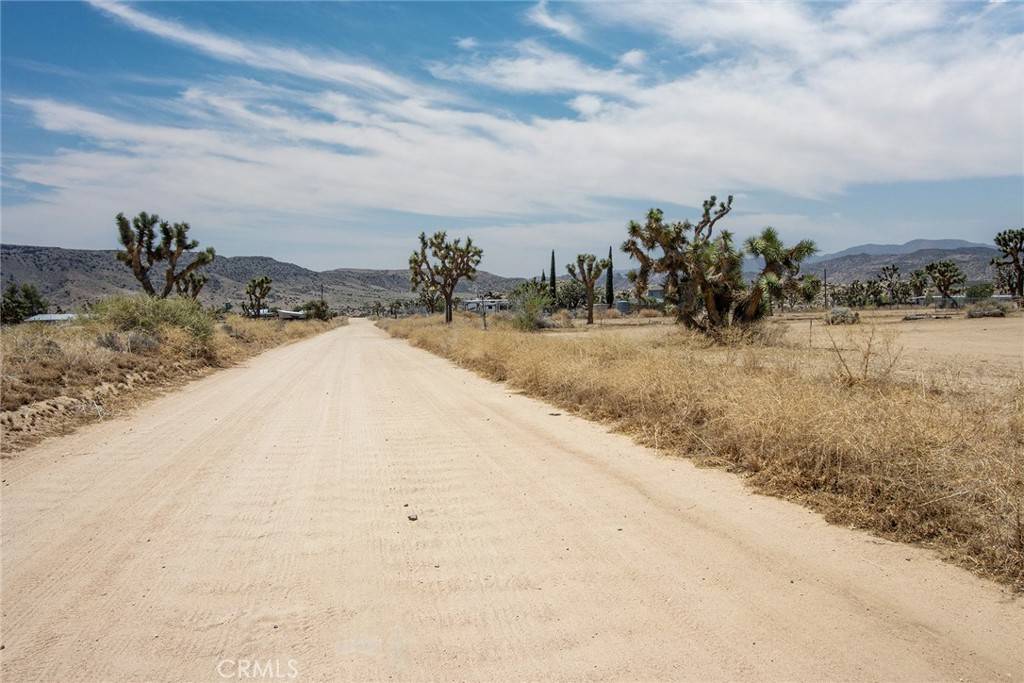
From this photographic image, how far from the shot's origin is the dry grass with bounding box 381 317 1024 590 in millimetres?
4195

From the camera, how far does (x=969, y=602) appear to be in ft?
11.5

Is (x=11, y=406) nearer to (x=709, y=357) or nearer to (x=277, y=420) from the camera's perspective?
(x=277, y=420)

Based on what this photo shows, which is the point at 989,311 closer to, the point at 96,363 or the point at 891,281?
the point at 96,363

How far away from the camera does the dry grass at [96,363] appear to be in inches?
360

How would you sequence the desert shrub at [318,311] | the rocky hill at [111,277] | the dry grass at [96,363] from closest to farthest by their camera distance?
the dry grass at [96,363] → the desert shrub at [318,311] → the rocky hill at [111,277]

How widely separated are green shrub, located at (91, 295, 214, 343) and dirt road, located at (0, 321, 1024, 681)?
587 inches

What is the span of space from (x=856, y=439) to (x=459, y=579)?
11.7ft

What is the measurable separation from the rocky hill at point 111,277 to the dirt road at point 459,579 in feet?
258

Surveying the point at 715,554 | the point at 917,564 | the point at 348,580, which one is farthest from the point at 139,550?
the point at 917,564

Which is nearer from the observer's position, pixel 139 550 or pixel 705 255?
pixel 139 550

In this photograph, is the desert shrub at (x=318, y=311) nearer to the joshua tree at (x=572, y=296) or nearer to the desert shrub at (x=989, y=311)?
the joshua tree at (x=572, y=296)

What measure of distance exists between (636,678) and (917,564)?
2306 millimetres

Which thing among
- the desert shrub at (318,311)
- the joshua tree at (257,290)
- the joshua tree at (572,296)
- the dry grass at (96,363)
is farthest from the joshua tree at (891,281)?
the dry grass at (96,363)

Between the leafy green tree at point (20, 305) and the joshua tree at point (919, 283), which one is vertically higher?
the joshua tree at point (919, 283)
